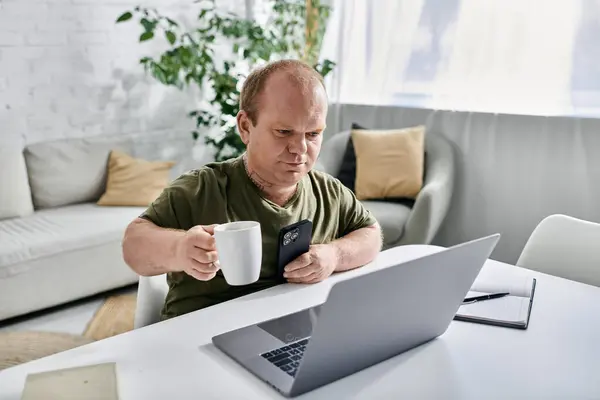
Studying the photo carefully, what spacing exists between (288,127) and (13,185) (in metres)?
2.54

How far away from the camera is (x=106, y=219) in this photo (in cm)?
331

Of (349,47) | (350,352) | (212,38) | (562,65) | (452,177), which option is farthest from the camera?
(349,47)

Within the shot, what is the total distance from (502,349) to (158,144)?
11.7ft

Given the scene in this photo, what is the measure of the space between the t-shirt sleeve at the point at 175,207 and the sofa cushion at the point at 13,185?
2.34 meters

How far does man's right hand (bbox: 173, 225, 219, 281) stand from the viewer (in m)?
1.07

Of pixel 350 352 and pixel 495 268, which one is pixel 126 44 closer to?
pixel 495 268

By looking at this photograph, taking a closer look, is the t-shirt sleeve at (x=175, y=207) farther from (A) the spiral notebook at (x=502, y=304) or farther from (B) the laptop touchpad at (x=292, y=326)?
(A) the spiral notebook at (x=502, y=304)

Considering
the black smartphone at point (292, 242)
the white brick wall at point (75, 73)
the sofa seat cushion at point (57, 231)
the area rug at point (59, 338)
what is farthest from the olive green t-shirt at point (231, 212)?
the white brick wall at point (75, 73)

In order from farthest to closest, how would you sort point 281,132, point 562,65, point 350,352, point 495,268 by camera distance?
point 562,65
point 495,268
point 281,132
point 350,352

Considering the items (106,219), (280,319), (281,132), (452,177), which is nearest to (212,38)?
(106,219)

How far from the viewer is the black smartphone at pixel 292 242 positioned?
46.5 inches

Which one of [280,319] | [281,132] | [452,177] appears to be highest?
[281,132]

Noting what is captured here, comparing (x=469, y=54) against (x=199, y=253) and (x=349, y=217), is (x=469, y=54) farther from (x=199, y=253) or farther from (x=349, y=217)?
(x=199, y=253)

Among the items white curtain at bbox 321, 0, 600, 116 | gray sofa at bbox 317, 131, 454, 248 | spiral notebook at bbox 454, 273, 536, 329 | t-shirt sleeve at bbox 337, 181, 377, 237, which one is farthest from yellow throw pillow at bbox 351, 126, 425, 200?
spiral notebook at bbox 454, 273, 536, 329
